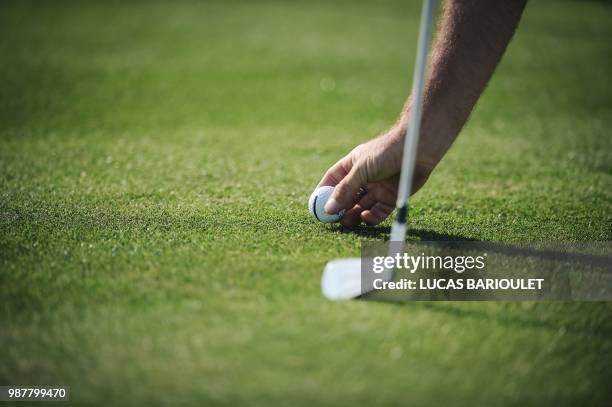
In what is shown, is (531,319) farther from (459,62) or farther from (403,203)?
(459,62)

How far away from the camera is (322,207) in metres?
2.86

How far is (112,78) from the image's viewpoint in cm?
691

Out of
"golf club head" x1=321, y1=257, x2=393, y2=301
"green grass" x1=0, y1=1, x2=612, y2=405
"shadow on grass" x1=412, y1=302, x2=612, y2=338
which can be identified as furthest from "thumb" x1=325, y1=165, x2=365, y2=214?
"shadow on grass" x1=412, y1=302, x2=612, y2=338

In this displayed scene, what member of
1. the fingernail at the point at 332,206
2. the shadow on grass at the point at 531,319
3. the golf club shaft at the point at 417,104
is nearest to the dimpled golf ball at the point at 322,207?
the fingernail at the point at 332,206

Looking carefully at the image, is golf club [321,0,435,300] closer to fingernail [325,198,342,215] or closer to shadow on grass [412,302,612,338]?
shadow on grass [412,302,612,338]

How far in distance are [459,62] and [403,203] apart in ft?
2.58

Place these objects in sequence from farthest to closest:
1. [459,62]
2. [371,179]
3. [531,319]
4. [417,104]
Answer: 1. [371,179]
2. [459,62]
3. [417,104]
4. [531,319]

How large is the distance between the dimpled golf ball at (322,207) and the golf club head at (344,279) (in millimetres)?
476

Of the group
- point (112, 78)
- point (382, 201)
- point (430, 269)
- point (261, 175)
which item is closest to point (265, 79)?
point (112, 78)

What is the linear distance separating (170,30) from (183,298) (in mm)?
8577

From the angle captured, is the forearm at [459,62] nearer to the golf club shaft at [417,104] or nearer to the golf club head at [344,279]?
the golf club shaft at [417,104]

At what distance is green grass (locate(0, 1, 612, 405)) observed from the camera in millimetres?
1799

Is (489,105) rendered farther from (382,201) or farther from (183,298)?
(183,298)

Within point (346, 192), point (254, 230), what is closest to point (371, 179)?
point (346, 192)
